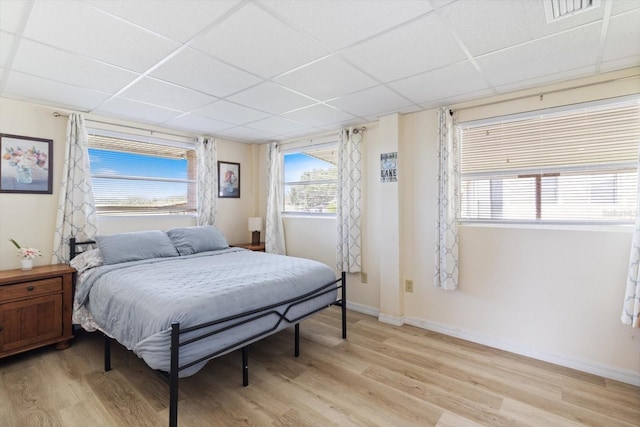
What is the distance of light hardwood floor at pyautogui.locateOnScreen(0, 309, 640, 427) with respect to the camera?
6.46 ft

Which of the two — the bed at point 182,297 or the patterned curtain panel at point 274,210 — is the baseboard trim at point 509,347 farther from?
the patterned curtain panel at point 274,210

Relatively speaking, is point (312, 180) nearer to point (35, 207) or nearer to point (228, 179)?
point (228, 179)

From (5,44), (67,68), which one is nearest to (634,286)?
(67,68)

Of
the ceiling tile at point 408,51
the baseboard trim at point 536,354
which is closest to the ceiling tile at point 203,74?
the ceiling tile at point 408,51

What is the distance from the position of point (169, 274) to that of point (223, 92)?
169cm

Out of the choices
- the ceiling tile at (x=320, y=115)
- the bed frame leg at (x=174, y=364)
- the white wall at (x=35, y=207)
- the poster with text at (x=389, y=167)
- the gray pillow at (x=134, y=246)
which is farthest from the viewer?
the poster with text at (x=389, y=167)

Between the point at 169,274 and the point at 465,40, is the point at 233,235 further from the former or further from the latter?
the point at 465,40

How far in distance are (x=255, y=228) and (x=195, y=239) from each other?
3.82ft

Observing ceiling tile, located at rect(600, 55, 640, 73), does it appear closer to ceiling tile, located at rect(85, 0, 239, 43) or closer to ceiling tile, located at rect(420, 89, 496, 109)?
ceiling tile, located at rect(420, 89, 496, 109)

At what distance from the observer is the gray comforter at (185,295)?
1.89 metres

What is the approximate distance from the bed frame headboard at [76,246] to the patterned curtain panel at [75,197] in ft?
0.16

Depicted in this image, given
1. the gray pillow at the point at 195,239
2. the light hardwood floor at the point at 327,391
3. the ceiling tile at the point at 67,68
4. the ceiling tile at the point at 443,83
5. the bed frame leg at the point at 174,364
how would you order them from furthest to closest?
the gray pillow at the point at 195,239 → the ceiling tile at the point at 443,83 → the ceiling tile at the point at 67,68 → the light hardwood floor at the point at 327,391 → the bed frame leg at the point at 174,364

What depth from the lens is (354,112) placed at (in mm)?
3426

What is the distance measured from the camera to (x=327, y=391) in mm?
2264
